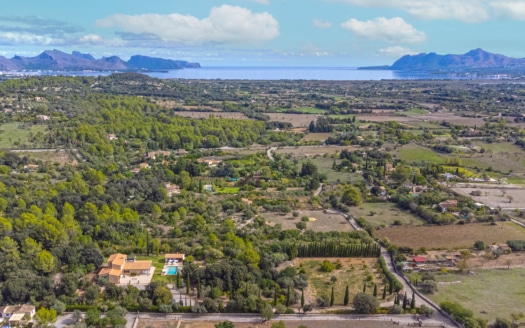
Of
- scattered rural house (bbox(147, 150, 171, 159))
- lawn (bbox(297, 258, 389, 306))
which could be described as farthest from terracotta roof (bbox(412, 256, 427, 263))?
scattered rural house (bbox(147, 150, 171, 159))

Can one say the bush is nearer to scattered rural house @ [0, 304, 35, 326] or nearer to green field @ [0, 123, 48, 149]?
scattered rural house @ [0, 304, 35, 326]

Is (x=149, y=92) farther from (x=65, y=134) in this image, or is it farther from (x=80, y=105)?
(x=65, y=134)

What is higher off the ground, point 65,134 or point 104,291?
point 65,134

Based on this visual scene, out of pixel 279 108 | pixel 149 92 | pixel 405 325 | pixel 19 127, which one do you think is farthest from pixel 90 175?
pixel 149 92

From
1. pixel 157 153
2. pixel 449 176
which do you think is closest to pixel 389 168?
pixel 449 176

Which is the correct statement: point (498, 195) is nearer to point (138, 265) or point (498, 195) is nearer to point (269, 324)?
point (269, 324)
